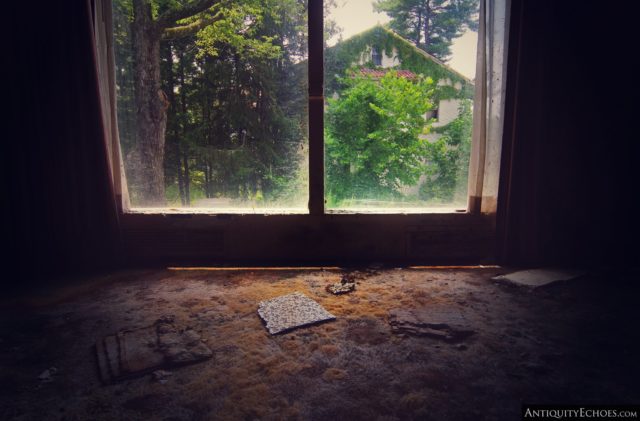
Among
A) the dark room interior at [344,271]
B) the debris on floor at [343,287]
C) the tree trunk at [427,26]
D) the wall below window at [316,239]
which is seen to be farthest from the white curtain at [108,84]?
the tree trunk at [427,26]

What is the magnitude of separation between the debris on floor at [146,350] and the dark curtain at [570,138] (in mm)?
2411

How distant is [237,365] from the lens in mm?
1487

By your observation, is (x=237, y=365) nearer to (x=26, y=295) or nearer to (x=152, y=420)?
(x=152, y=420)

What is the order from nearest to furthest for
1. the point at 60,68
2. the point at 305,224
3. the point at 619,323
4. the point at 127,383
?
the point at 127,383 → the point at 619,323 → the point at 60,68 → the point at 305,224

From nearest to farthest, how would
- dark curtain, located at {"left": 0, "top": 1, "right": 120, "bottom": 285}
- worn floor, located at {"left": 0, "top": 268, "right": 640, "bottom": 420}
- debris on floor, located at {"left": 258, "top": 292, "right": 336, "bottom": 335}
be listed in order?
worn floor, located at {"left": 0, "top": 268, "right": 640, "bottom": 420}
debris on floor, located at {"left": 258, "top": 292, "right": 336, "bottom": 335}
dark curtain, located at {"left": 0, "top": 1, "right": 120, "bottom": 285}

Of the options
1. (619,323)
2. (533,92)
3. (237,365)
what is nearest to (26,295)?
(237,365)

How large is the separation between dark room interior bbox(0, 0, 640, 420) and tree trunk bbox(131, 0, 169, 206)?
0.29 m

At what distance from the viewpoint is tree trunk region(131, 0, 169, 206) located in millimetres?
→ 2867

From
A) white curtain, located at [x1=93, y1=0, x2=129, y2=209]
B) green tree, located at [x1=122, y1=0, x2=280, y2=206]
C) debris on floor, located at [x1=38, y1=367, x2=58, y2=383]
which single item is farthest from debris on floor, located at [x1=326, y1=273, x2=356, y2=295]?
green tree, located at [x1=122, y1=0, x2=280, y2=206]

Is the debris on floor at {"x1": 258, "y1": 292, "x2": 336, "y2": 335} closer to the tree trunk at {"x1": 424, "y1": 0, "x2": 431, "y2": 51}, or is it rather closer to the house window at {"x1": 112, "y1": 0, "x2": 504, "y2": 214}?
the house window at {"x1": 112, "y1": 0, "x2": 504, "y2": 214}

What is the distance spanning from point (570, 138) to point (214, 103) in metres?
2.84

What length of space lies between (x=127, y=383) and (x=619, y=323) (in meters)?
2.36

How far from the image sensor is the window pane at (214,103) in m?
2.88

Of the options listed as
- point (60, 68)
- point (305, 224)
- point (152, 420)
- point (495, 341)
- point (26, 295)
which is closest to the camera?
point (152, 420)
